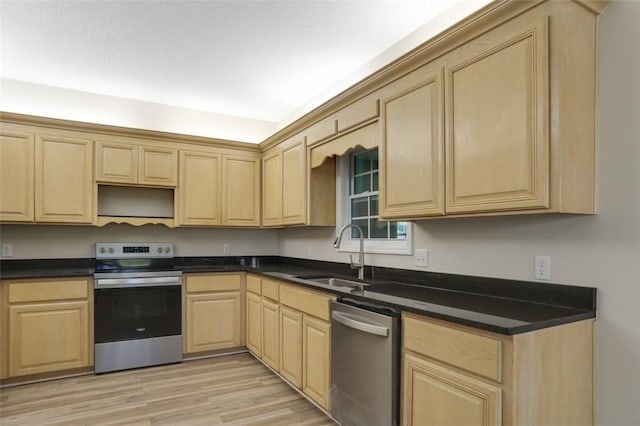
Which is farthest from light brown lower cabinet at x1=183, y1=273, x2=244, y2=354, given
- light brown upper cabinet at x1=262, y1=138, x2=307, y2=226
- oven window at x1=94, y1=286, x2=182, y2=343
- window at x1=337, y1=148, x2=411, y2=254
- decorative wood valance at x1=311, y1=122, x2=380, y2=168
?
decorative wood valance at x1=311, y1=122, x2=380, y2=168

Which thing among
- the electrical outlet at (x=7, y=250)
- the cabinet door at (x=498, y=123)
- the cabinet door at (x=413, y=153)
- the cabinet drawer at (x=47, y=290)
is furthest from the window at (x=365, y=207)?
the electrical outlet at (x=7, y=250)

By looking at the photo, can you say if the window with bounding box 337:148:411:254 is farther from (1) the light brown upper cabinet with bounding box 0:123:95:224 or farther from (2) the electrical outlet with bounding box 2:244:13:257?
(2) the electrical outlet with bounding box 2:244:13:257

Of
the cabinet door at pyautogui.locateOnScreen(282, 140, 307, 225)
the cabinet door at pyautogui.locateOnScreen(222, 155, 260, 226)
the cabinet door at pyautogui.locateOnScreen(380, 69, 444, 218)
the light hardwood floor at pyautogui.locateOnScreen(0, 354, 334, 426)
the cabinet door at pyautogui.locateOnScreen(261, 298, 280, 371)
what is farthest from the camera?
the cabinet door at pyautogui.locateOnScreen(222, 155, 260, 226)

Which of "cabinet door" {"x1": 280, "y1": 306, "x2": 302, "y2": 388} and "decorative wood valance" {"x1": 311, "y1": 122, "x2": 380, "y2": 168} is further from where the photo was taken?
"cabinet door" {"x1": 280, "y1": 306, "x2": 302, "y2": 388}

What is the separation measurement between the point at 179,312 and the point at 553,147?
11.2ft

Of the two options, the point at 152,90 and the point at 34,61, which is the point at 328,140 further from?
the point at 34,61

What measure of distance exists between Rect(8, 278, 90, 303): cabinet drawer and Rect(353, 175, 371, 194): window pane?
253cm

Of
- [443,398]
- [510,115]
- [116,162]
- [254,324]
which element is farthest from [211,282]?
[510,115]

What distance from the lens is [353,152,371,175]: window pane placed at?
11.2 feet

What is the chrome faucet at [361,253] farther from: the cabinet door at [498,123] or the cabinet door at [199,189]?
the cabinet door at [199,189]

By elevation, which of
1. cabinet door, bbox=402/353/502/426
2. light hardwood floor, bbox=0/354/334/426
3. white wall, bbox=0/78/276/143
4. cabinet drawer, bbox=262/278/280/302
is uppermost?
white wall, bbox=0/78/276/143

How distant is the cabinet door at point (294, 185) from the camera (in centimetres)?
356

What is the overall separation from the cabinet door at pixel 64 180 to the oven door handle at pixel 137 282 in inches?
24.5

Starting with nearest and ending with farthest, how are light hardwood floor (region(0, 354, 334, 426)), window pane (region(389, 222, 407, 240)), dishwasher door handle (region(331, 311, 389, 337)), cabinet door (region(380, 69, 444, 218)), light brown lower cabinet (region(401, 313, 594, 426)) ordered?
light brown lower cabinet (region(401, 313, 594, 426)) → dishwasher door handle (region(331, 311, 389, 337)) → cabinet door (region(380, 69, 444, 218)) → light hardwood floor (region(0, 354, 334, 426)) → window pane (region(389, 222, 407, 240))
